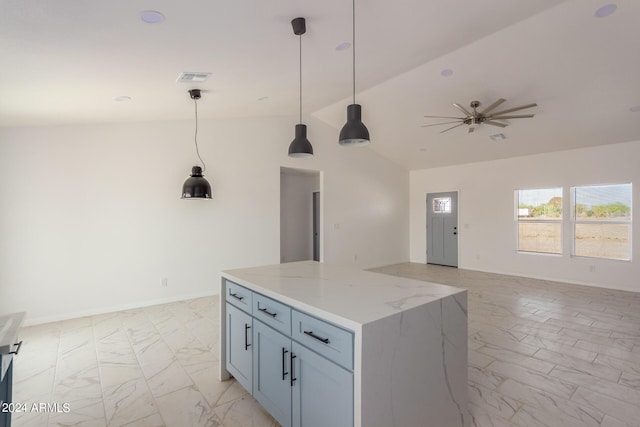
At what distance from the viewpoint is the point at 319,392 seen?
155 cm

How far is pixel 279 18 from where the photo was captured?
2.27 meters

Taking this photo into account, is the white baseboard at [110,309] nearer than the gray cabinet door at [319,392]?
No

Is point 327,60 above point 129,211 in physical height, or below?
above

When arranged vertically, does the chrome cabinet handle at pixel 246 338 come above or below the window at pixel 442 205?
below

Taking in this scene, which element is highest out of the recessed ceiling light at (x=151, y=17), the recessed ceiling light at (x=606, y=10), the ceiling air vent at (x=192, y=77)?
the recessed ceiling light at (x=606, y=10)

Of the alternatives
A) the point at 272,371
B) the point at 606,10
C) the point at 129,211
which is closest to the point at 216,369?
the point at 272,371

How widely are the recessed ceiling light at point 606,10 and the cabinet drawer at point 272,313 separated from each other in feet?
12.6

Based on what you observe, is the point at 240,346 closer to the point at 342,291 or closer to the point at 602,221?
the point at 342,291

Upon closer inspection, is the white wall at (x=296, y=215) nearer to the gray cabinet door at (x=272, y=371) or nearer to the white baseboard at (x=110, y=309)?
the white baseboard at (x=110, y=309)

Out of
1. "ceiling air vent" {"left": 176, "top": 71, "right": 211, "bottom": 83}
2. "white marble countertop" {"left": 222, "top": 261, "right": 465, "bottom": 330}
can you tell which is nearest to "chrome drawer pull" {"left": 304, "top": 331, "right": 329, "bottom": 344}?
"white marble countertop" {"left": 222, "top": 261, "right": 465, "bottom": 330}

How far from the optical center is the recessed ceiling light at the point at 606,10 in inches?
111

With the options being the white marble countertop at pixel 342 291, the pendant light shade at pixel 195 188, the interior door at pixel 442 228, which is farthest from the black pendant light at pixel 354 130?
the interior door at pixel 442 228

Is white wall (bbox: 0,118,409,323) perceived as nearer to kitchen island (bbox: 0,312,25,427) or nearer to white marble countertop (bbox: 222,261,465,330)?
white marble countertop (bbox: 222,261,465,330)

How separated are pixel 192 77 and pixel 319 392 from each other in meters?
2.98
